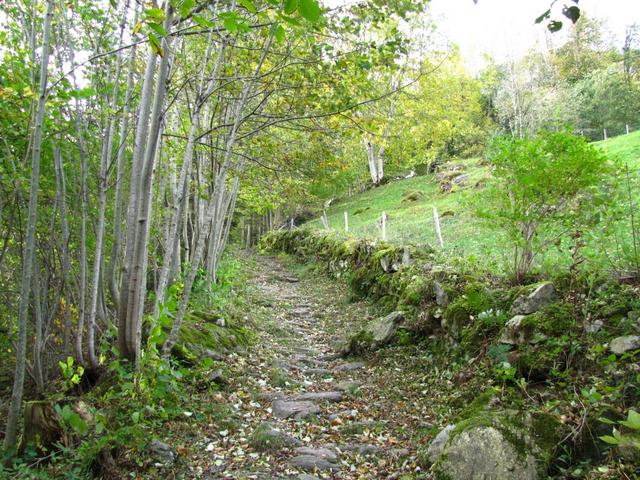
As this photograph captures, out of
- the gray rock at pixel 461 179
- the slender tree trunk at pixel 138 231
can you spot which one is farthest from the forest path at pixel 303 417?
the gray rock at pixel 461 179

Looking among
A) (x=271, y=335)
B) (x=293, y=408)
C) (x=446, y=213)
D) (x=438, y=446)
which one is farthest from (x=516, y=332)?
(x=446, y=213)

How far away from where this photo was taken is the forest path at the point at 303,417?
3.58 metres

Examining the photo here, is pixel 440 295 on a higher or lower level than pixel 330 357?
higher

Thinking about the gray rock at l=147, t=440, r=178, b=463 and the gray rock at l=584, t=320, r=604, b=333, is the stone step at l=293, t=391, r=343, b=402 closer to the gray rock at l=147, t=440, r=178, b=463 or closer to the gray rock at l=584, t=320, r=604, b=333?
the gray rock at l=147, t=440, r=178, b=463

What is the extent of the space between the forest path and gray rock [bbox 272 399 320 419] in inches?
0.4

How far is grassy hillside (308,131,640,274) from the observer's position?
6.36 metres

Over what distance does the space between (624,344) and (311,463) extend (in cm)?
260

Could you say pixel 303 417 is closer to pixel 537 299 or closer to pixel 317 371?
pixel 317 371

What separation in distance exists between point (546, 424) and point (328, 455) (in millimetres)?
1739

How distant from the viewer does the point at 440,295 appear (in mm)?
6078

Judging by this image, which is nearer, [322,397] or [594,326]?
[594,326]

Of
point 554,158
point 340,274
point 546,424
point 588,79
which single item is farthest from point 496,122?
point 546,424

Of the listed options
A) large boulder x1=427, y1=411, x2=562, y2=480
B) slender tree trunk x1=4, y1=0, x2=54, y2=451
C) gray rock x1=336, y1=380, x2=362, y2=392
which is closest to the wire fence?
gray rock x1=336, y1=380, x2=362, y2=392

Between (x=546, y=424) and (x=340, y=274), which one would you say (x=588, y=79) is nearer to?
(x=340, y=274)
